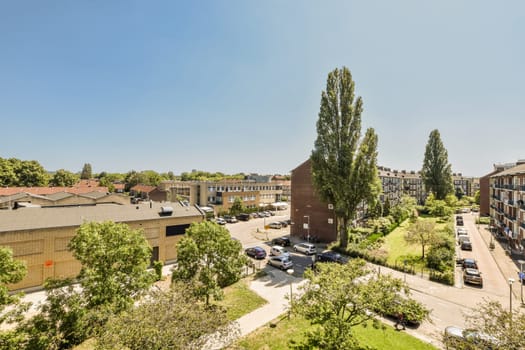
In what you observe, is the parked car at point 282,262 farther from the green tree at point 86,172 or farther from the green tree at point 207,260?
the green tree at point 86,172

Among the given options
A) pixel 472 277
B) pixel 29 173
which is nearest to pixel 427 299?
pixel 472 277

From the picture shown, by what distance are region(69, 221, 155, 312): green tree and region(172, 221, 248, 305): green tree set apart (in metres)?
2.32

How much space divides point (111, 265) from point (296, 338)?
11.8 meters

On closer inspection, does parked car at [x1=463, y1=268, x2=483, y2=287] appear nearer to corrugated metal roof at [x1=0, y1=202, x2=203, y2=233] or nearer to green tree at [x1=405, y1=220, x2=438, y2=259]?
green tree at [x1=405, y1=220, x2=438, y2=259]

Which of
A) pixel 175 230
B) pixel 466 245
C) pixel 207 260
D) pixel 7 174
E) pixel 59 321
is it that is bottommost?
pixel 466 245

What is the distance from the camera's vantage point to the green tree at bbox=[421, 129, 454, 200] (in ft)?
198

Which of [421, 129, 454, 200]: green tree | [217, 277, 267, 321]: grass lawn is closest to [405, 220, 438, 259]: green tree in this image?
[217, 277, 267, 321]: grass lawn

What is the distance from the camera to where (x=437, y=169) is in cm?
6144

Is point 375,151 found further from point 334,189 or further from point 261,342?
point 261,342

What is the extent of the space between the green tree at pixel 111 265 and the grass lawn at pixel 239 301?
6.56 meters

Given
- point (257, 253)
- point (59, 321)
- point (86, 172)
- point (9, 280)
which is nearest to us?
point (9, 280)

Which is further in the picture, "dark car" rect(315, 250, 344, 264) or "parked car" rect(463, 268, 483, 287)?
"dark car" rect(315, 250, 344, 264)

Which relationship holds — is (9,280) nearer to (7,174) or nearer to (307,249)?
(307,249)

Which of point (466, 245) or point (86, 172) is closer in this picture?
point (466, 245)
